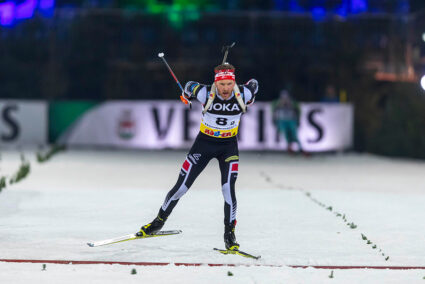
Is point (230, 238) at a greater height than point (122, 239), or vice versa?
point (230, 238)

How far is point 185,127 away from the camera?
24.9m

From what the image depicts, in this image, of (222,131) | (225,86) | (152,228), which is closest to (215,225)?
(152,228)

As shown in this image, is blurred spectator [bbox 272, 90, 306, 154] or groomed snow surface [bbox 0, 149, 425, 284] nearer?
groomed snow surface [bbox 0, 149, 425, 284]

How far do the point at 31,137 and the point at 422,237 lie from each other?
18396mm

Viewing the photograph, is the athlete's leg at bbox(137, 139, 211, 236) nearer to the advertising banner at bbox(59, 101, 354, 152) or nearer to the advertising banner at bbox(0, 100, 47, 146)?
the advertising banner at bbox(59, 101, 354, 152)

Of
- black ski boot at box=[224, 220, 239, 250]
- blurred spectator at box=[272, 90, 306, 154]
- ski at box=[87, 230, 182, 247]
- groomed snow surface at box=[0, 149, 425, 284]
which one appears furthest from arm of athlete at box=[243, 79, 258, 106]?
blurred spectator at box=[272, 90, 306, 154]

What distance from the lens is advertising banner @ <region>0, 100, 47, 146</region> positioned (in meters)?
25.2

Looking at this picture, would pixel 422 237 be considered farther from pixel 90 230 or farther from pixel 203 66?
pixel 203 66

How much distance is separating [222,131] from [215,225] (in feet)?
6.30

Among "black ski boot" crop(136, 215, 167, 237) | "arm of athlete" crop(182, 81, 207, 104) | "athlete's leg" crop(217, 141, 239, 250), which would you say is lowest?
"black ski boot" crop(136, 215, 167, 237)

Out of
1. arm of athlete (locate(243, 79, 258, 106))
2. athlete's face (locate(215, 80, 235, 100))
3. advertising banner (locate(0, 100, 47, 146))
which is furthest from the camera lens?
advertising banner (locate(0, 100, 47, 146))

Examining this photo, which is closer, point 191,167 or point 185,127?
point 191,167

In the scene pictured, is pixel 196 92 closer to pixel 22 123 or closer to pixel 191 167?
pixel 191 167

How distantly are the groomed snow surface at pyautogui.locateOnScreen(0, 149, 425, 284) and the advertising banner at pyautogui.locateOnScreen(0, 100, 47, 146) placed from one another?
713 cm
